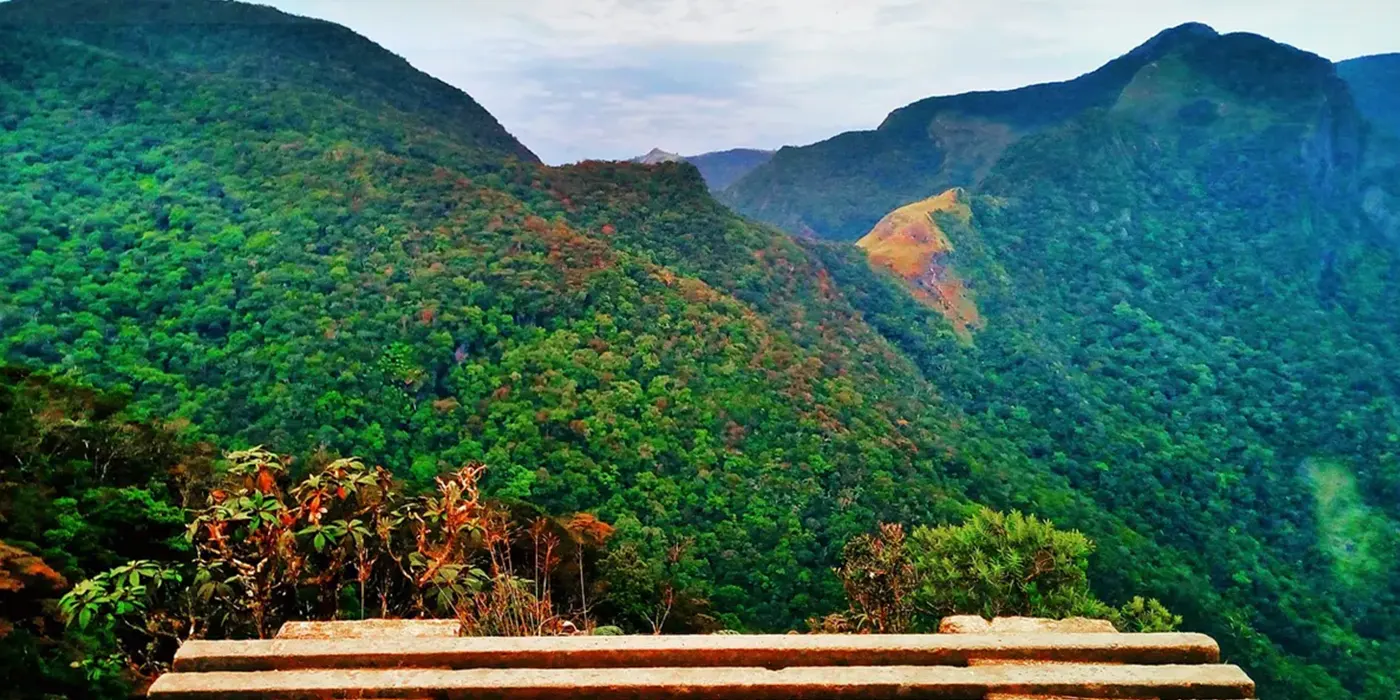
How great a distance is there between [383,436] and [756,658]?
1943cm

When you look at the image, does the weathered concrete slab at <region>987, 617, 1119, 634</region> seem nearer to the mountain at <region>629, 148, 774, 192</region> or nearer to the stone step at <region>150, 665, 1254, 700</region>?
the stone step at <region>150, 665, 1254, 700</region>

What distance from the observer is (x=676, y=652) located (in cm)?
280

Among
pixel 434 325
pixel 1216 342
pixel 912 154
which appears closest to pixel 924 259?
pixel 1216 342

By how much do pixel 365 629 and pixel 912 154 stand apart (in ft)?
270

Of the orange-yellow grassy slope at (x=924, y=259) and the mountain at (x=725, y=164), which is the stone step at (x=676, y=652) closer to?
the orange-yellow grassy slope at (x=924, y=259)

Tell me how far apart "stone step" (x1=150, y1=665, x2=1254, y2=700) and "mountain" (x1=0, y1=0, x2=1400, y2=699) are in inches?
217

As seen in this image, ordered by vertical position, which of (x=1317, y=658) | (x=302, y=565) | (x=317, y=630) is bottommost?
(x=1317, y=658)

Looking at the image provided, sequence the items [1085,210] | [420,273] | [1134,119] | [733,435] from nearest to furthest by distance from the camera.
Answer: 1. [733,435]
2. [420,273]
3. [1085,210]
4. [1134,119]

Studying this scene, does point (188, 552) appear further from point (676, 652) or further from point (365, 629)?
point (676, 652)

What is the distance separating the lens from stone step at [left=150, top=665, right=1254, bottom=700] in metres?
2.60

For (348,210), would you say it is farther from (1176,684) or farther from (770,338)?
(1176,684)

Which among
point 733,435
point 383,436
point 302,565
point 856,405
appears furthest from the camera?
point 856,405

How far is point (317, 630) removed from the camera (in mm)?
3145

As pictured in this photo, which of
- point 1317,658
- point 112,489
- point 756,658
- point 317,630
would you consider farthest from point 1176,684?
point 1317,658
